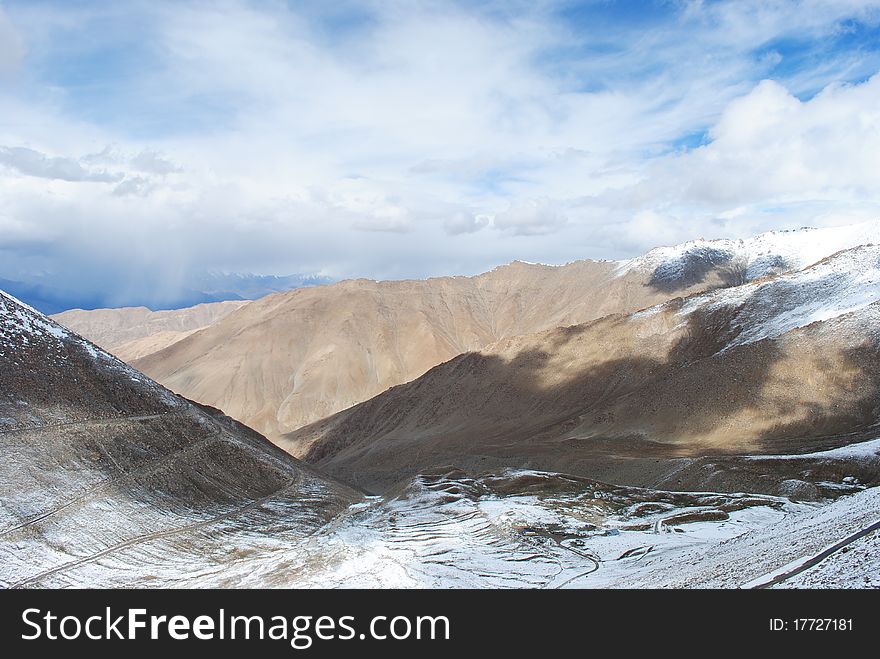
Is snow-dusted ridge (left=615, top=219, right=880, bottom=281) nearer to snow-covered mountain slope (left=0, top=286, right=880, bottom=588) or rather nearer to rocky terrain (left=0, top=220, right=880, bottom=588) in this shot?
rocky terrain (left=0, top=220, right=880, bottom=588)

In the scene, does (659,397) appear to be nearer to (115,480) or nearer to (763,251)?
(115,480)

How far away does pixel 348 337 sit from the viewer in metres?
168

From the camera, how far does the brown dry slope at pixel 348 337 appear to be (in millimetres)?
151250

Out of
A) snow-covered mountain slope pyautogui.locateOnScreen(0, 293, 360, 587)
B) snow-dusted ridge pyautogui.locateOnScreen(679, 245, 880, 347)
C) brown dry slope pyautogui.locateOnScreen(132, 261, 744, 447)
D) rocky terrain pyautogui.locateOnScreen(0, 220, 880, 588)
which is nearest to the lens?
rocky terrain pyautogui.locateOnScreen(0, 220, 880, 588)

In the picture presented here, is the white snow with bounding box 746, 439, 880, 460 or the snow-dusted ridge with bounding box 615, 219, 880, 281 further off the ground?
the snow-dusted ridge with bounding box 615, 219, 880, 281

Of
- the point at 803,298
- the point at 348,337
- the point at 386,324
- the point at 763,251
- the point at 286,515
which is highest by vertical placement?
the point at 763,251

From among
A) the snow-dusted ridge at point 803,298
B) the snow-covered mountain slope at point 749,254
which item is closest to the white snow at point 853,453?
the snow-dusted ridge at point 803,298

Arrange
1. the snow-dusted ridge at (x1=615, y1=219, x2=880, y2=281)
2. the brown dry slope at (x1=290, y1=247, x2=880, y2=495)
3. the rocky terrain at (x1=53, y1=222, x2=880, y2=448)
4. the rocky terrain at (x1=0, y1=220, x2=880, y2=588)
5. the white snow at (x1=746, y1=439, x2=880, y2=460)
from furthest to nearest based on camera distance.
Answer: the snow-dusted ridge at (x1=615, y1=219, x2=880, y2=281), the rocky terrain at (x1=53, y1=222, x2=880, y2=448), the brown dry slope at (x1=290, y1=247, x2=880, y2=495), the white snow at (x1=746, y1=439, x2=880, y2=460), the rocky terrain at (x1=0, y1=220, x2=880, y2=588)

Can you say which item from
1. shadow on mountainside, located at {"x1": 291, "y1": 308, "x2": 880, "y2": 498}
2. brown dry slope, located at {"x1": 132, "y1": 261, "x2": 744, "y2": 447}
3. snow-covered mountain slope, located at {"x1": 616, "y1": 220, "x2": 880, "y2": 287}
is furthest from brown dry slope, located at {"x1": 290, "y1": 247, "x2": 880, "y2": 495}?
snow-covered mountain slope, located at {"x1": 616, "y1": 220, "x2": 880, "y2": 287}

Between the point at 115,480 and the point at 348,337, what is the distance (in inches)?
5178

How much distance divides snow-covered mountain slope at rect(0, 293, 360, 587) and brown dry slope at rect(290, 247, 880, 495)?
24.3 meters

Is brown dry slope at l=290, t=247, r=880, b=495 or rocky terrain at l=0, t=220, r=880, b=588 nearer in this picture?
rocky terrain at l=0, t=220, r=880, b=588

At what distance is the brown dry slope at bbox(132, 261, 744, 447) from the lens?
151 m

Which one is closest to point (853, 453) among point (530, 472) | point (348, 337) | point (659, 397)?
point (530, 472)
